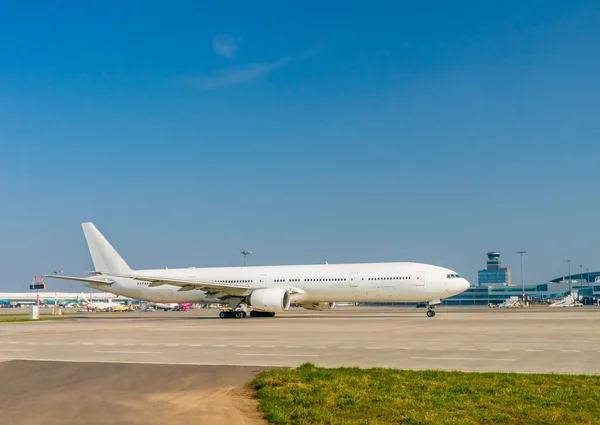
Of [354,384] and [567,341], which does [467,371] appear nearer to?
[354,384]

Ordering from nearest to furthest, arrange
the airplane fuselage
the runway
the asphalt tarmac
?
the asphalt tarmac → the runway → the airplane fuselage

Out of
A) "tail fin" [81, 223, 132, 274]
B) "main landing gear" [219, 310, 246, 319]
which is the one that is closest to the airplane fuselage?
"main landing gear" [219, 310, 246, 319]

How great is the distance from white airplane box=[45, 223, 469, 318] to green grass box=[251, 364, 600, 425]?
32143 millimetres

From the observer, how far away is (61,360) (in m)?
17.6

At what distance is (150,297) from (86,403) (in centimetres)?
4622

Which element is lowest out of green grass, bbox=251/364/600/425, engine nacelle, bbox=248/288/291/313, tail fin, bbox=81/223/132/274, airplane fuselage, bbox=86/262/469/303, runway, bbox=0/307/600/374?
runway, bbox=0/307/600/374

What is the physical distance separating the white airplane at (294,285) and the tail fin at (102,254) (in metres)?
1.48

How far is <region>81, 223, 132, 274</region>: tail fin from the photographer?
187 feet

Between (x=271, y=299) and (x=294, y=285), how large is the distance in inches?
140

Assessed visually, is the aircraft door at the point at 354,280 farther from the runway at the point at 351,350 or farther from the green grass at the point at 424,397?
the green grass at the point at 424,397

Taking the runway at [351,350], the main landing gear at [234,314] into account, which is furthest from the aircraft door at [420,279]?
the runway at [351,350]

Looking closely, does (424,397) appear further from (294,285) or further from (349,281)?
(294,285)

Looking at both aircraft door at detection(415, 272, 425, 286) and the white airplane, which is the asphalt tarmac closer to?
the white airplane

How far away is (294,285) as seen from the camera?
157ft
